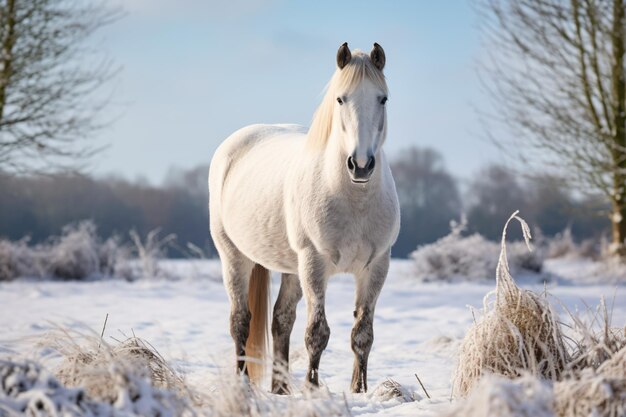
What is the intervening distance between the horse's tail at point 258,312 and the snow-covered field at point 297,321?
252mm

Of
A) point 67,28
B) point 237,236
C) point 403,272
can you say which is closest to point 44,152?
point 67,28

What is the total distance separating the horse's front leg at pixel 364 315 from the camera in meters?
3.66

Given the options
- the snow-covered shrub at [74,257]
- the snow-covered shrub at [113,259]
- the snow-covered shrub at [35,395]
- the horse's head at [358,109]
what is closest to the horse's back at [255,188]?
the horse's head at [358,109]

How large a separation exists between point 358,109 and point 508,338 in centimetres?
129

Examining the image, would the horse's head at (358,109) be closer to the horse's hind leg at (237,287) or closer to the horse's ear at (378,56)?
the horse's ear at (378,56)

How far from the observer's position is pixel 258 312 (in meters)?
4.63

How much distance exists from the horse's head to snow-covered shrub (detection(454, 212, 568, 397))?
75cm

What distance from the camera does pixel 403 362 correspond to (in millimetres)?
5090

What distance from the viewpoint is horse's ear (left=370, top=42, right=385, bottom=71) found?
3.49 meters

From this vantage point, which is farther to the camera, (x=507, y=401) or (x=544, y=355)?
(x=544, y=355)

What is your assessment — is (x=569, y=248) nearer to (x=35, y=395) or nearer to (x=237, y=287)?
(x=237, y=287)

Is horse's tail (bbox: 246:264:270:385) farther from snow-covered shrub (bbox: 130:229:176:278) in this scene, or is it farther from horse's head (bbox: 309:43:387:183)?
snow-covered shrub (bbox: 130:229:176:278)

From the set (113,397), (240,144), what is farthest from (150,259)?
(113,397)

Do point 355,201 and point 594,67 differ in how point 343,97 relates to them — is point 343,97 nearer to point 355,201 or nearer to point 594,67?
point 355,201
